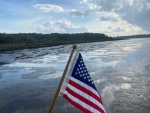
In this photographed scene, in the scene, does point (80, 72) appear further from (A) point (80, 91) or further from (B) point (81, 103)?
(B) point (81, 103)

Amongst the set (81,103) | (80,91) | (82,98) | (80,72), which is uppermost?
(80,72)

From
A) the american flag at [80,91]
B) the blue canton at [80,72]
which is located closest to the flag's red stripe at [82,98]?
the american flag at [80,91]

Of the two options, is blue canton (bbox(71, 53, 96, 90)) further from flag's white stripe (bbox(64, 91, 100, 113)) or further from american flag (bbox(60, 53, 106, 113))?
flag's white stripe (bbox(64, 91, 100, 113))

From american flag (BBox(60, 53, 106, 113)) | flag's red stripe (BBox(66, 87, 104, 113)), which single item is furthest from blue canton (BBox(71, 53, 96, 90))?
flag's red stripe (BBox(66, 87, 104, 113))

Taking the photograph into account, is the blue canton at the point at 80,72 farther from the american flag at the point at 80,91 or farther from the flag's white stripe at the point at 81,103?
the flag's white stripe at the point at 81,103

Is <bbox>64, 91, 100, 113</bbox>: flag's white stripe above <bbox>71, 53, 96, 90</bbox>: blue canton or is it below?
below

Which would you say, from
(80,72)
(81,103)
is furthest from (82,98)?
(80,72)

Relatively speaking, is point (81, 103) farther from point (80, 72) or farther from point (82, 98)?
point (80, 72)

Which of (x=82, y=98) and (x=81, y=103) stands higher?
(x=82, y=98)

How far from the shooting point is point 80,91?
522cm

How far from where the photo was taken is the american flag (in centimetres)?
520

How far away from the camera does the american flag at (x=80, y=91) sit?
205 inches

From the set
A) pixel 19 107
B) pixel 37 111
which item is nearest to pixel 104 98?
pixel 37 111

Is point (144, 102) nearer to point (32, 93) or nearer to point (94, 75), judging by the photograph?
point (32, 93)
